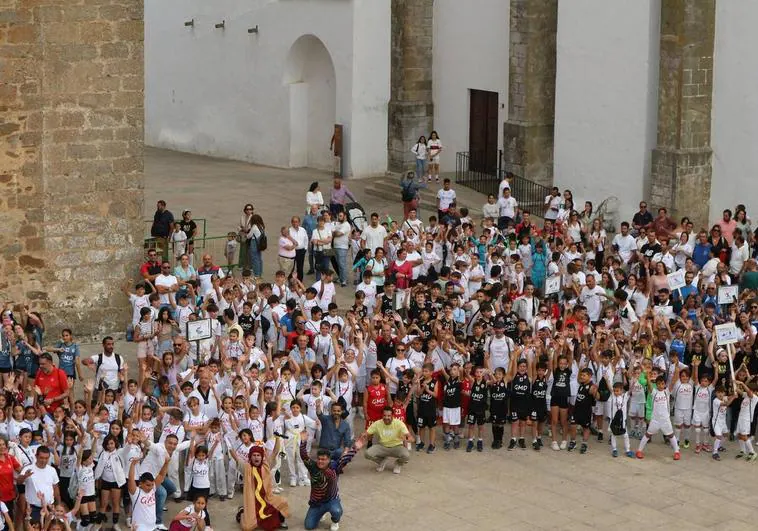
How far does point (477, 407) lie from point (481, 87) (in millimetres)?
14130

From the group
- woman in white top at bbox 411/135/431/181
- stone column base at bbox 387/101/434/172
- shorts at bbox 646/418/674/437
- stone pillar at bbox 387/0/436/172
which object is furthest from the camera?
stone column base at bbox 387/101/434/172

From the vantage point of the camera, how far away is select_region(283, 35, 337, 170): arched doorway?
124ft

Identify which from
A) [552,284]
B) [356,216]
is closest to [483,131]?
[356,216]

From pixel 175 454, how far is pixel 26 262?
590 cm

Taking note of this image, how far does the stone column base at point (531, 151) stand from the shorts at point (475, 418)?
453 inches

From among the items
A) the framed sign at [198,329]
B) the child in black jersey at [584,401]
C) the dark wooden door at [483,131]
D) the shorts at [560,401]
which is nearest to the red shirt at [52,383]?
the framed sign at [198,329]

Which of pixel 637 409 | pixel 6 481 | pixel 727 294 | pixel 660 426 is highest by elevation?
pixel 727 294

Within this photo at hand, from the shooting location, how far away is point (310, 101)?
38.1 meters

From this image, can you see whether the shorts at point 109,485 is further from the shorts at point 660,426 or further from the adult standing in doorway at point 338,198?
the adult standing in doorway at point 338,198

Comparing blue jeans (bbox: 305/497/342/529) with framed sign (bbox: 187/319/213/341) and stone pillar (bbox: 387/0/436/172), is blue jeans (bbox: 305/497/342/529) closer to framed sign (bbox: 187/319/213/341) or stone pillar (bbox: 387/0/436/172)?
framed sign (bbox: 187/319/213/341)

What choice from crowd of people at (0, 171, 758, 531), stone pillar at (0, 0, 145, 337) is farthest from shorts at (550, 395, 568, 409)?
stone pillar at (0, 0, 145, 337)

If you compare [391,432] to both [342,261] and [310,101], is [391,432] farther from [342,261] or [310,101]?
[310,101]

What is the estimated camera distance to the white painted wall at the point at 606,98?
98.0 feet

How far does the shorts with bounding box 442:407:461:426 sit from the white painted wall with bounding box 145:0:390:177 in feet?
50.8
